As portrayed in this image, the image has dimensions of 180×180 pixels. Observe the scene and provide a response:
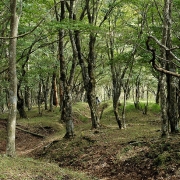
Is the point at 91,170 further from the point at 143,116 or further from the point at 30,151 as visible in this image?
the point at 143,116

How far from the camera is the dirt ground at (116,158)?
31.6 ft

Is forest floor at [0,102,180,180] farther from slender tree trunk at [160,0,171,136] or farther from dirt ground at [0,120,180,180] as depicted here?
slender tree trunk at [160,0,171,136]

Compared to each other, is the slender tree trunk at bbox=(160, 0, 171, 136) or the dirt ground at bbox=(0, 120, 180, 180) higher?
the slender tree trunk at bbox=(160, 0, 171, 136)

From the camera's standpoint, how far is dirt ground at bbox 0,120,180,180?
9.62 metres

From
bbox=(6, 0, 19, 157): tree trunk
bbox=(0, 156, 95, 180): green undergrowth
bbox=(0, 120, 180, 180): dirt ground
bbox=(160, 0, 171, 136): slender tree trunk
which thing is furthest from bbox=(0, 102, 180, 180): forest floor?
bbox=(6, 0, 19, 157): tree trunk

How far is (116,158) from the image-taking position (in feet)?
38.4

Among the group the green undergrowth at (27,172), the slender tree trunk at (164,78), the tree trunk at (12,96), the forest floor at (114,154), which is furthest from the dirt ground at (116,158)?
the tree trunk at (12,96)

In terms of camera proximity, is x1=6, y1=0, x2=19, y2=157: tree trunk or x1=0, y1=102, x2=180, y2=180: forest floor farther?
x1=6, y1=0, x2=19, y2=157: tree trunk

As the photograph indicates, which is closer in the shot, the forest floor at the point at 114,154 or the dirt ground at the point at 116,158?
the dirt ground at the point at 116,158

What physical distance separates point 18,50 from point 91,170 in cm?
1205

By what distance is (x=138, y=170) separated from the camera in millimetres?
10062

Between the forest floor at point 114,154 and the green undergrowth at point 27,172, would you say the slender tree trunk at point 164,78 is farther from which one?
the green undergrowth at point 27,172

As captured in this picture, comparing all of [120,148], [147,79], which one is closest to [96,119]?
[120,148]

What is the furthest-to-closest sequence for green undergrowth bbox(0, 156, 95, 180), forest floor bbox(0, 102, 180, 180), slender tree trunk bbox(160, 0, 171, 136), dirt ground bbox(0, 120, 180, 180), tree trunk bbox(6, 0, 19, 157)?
slender tree trunk bbox(160, 0, 171, 136) → tree trunk bbox(6, 0, 19, 157) → forest floor bbox(0, 102, 180, 180) → dirt ground bbox(0, 120, 180, 180) → green undergrowth bbox(0, 156, 95, 180)
